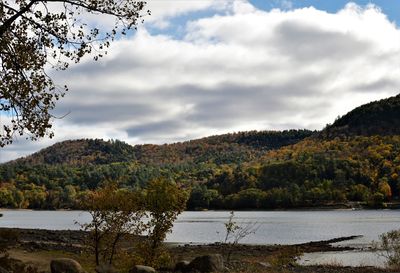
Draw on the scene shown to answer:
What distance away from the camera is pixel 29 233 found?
3804 inches

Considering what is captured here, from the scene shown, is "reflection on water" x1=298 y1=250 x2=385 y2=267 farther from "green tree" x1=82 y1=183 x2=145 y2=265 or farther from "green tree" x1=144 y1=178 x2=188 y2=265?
"green tree" x1=82 y1=183 x2=145 y2=265

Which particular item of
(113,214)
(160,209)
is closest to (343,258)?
(160,209)

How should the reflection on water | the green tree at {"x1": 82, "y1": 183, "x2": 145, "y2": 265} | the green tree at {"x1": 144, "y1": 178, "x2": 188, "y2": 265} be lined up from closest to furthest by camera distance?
the green tree at {"x1": 144, "y1": 178, "x2": 188, "y2": 265}
the green tree at {"x1": 82, "y1": 183, "x2": 145, "y2": 265}
the reflection on water

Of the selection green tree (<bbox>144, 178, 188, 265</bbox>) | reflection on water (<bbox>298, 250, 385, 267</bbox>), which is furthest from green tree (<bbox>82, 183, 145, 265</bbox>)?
reflection on water (<bbox>298, 250, 385, 267</bbox>)

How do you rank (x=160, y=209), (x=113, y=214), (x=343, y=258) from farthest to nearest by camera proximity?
1. (x=343, y=258)
2. (x=113, y=214)
3. (x=160, y=209)

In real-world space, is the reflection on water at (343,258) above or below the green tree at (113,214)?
below

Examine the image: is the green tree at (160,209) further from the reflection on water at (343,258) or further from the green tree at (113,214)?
the reflection on water at (343,258)

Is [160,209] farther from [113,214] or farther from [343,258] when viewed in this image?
[343,258]

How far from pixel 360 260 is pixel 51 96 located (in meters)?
53.7

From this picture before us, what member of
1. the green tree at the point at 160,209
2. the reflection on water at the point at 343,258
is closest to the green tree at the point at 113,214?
the green tree at the point at 160,209

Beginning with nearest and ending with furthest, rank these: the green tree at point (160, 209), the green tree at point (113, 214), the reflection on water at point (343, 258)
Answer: the green tree at point (160, 209) → the green tree at point (113, 214) → the reflection on water at point (343, 258)

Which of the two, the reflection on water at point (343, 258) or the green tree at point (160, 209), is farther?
the reflection on water at point (343, 258)

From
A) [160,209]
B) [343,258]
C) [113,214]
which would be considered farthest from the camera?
[343,258]

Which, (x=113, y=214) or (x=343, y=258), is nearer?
(x=113, y=214)
